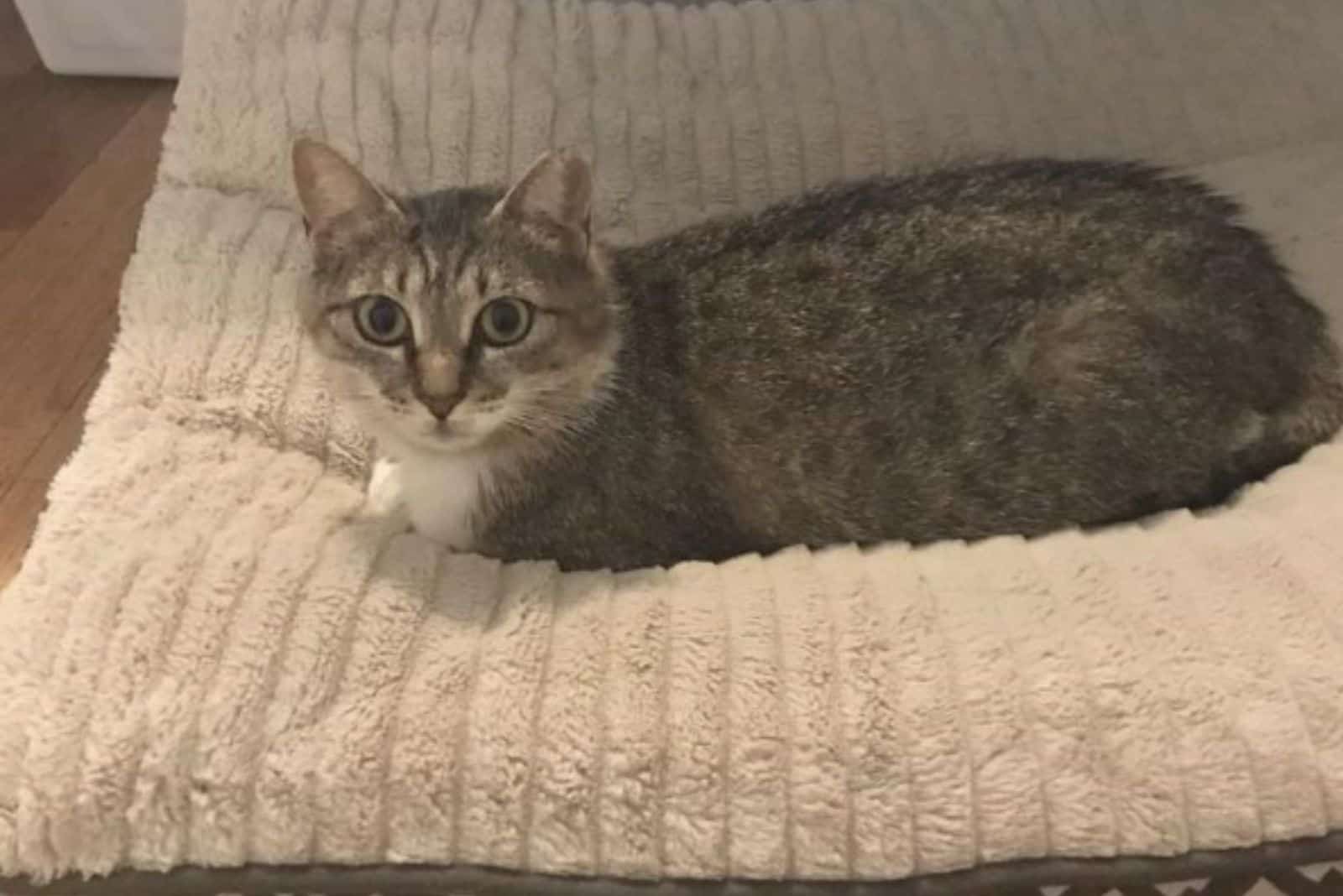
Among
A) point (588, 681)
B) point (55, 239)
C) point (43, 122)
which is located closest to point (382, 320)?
point (588, 681)

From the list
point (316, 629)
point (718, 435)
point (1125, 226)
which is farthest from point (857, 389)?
point (316, 629)

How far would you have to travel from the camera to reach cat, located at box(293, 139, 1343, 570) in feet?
4.33

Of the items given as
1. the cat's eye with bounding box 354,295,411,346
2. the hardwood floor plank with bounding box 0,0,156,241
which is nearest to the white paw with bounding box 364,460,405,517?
the cat's eye with bounding box 354,295,411,346

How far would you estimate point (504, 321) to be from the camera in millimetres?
1239

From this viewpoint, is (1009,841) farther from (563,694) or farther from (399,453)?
(399,453)

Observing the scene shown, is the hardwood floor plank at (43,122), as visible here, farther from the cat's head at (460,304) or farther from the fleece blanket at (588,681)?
→ the cat's head at (460,304)

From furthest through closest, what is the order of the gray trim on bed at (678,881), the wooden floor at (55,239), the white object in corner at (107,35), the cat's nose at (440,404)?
1. the white object in corner at (107,35)
2. the wooden floor at (55,239)
3. the cat's nose at (440,404)
4. the gray trim on bed at (678,881)

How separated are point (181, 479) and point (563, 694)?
1.71 ft

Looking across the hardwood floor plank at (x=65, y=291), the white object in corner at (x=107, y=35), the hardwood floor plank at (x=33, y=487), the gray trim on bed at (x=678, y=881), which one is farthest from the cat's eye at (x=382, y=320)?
the white object in corner at (x=107, y=35)

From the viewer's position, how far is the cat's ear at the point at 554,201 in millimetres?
1239

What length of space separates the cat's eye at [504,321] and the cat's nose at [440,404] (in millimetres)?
65

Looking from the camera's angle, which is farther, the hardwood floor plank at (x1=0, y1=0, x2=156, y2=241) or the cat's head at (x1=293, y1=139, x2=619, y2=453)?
the hardwood floor plank at (x1=0, y1=0, x2=156, y2=241)

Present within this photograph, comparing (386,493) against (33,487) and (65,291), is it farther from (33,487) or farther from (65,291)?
(65,291)

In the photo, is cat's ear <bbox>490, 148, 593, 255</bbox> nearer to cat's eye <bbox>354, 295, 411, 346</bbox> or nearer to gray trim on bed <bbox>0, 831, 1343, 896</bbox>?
cat's eye <bbox>354, 295, 411, 346</bbox>
